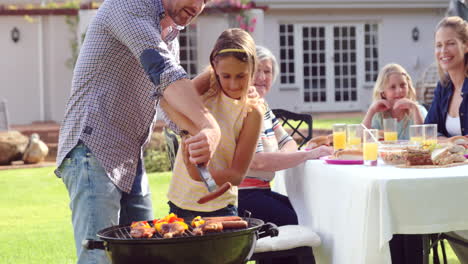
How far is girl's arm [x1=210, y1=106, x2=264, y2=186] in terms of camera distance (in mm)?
2574

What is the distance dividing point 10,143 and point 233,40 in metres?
9.26

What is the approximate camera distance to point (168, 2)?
7.66 feet

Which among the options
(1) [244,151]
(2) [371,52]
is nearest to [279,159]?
(1) [244,151]

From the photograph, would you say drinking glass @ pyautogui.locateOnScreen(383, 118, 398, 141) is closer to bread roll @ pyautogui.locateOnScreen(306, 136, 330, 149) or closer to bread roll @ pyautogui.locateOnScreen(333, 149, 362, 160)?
bread roll @ pyautogui.locateOnScreen(306, 136, 330, 149)

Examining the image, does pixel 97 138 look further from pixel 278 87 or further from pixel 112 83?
pixel 278 87

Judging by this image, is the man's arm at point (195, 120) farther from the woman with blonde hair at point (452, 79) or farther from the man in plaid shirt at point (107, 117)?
the woman with blonde hair at point (452, 79)

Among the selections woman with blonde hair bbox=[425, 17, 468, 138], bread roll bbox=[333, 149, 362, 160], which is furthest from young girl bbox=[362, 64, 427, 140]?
bread roll bbox=[333, 149, 362, 160]

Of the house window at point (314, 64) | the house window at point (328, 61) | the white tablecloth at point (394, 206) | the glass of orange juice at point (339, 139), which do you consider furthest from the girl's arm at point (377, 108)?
the house window at point (314, 64)

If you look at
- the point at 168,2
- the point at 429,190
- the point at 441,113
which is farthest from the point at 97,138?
the point at 441,113

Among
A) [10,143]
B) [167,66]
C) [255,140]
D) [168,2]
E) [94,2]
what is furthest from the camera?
[94,2]

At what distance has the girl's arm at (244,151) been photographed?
257 cm

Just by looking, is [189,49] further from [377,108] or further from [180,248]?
A: [180,248]

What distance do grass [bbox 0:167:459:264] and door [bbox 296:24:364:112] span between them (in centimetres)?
923

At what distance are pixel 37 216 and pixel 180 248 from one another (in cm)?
516
